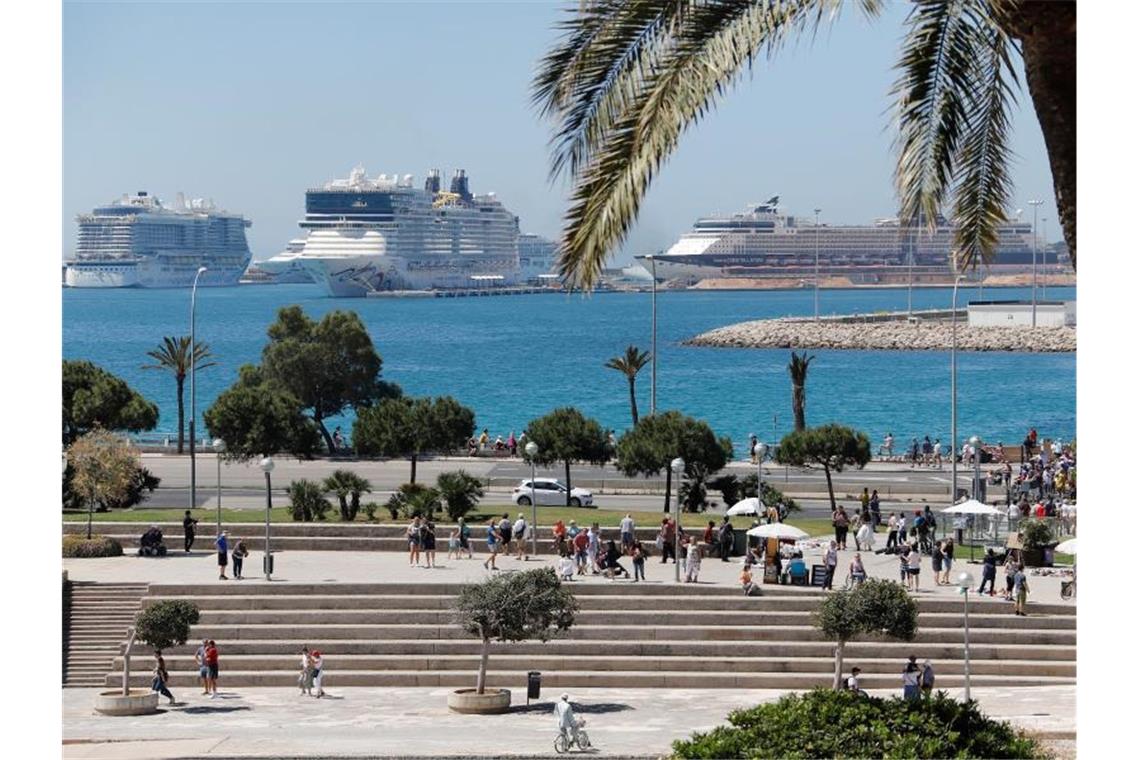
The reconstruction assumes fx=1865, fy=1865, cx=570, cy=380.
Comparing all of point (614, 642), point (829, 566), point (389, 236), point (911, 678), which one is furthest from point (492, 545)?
point (389, 236)

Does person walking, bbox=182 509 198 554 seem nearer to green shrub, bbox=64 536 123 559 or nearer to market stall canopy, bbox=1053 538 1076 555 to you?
green shrub, bbox=64 536 123 559

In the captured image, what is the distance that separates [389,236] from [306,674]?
6461 inches

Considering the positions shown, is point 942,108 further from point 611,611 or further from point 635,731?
point 611,611

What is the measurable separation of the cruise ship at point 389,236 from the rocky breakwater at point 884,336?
52539mm

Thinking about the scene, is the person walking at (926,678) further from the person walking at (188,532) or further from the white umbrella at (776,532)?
the person walking at (188,532)

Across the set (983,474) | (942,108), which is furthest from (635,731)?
(983,474)

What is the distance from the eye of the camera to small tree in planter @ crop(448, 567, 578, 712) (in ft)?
65.0

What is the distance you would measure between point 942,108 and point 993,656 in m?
14.9

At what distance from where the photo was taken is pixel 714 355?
421 ft

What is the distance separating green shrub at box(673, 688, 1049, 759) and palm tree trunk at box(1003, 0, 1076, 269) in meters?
2.36

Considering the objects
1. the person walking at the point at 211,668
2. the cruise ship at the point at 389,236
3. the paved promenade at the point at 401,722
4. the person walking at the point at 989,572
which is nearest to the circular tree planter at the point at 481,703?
the paved promenade at the point at 401,722

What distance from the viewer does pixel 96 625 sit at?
2295 centimetres

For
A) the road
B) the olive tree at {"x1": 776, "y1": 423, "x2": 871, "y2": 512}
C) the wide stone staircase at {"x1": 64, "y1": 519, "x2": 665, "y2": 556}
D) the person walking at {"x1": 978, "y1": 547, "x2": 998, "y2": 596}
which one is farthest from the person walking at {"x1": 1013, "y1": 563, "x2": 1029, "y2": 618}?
the olive tree at {"x1": 776, "y1": 423, "x2": 871, "y2": 512}
